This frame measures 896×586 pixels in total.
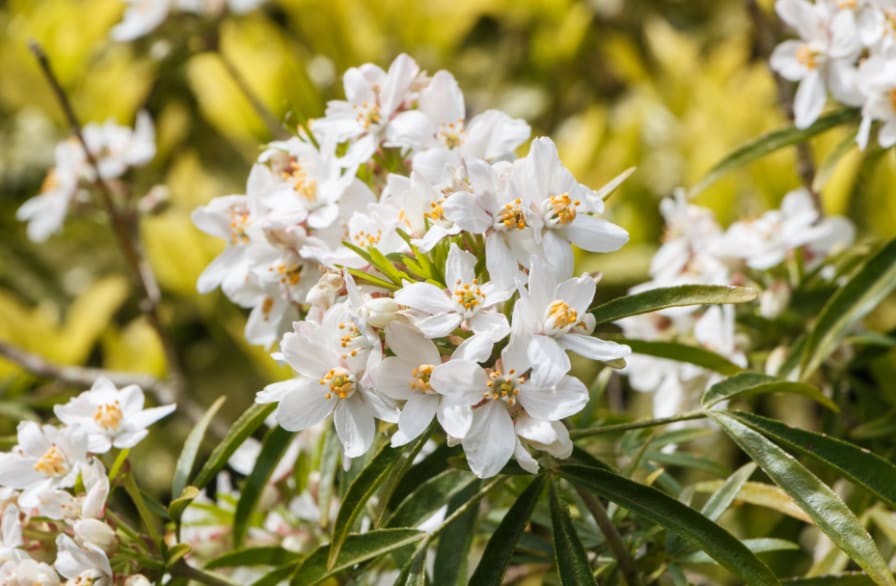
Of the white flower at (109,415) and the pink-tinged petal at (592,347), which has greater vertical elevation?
the white flower at (109,415)

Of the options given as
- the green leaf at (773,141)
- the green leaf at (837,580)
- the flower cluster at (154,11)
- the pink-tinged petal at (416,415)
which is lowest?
the green leaf at (837,580)

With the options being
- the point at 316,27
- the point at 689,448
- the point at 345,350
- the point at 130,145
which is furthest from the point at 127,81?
the point at 345,350

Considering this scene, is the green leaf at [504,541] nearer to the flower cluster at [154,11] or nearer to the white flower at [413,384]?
the white flower at [413,384]

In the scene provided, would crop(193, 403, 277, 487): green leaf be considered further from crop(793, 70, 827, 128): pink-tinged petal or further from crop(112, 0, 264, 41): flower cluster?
crop(112, 0, 264, 41): flower cluster

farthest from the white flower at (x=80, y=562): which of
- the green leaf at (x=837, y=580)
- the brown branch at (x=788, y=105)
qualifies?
the brown branch at (x=788, y=105)

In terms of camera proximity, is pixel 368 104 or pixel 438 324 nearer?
pixel 438 324

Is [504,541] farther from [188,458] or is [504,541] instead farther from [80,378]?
[80,378]

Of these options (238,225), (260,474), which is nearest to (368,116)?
(238,225)
